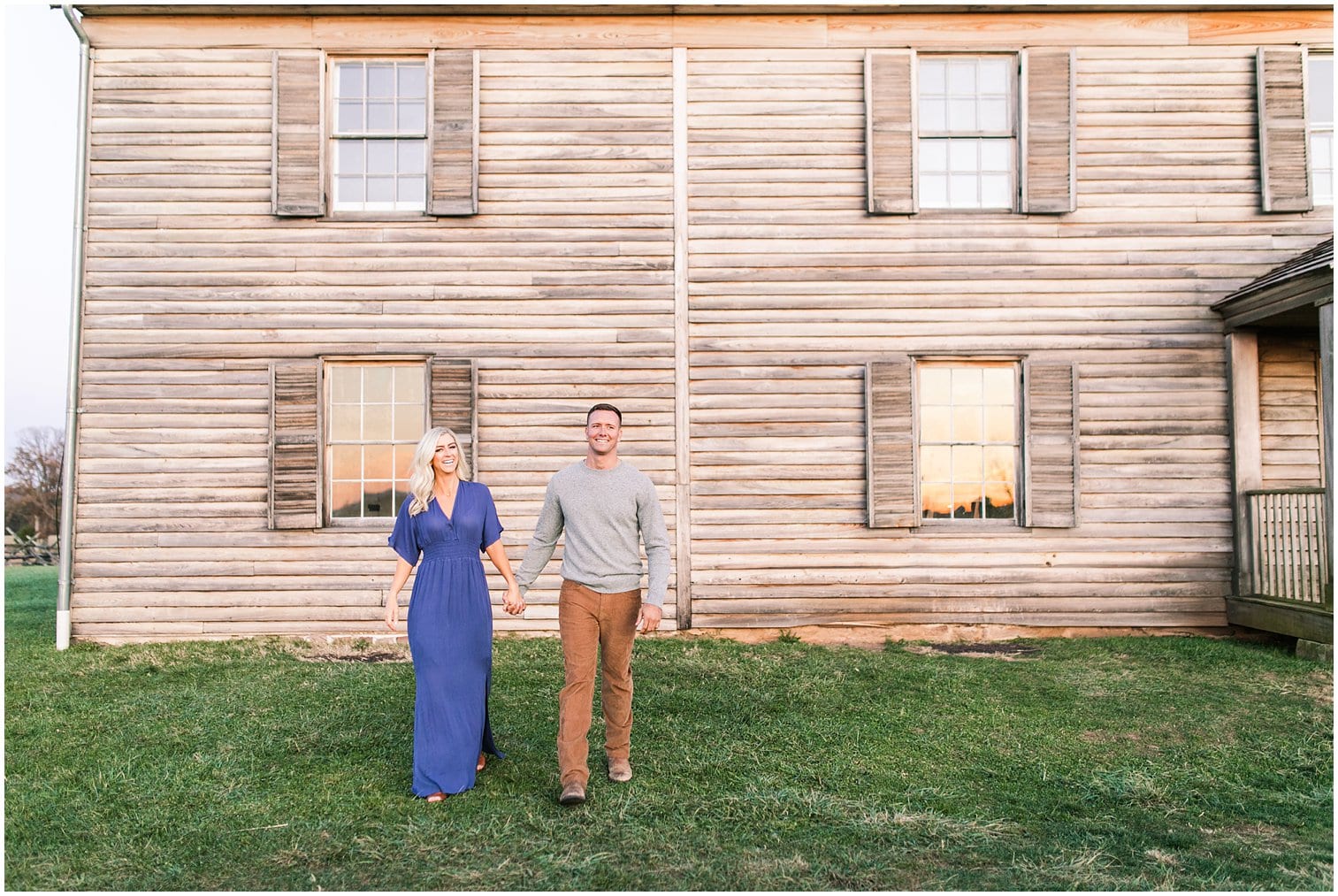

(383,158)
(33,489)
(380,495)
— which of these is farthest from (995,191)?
(33,489)

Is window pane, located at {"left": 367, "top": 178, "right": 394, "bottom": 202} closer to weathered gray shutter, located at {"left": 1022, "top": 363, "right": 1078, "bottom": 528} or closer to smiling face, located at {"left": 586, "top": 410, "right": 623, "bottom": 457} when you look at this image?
smiling face, located at {"left": 586, "top": 410, "right": 623, "bottom": 457}

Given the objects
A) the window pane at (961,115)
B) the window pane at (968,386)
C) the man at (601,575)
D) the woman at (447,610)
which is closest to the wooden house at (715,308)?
the window pane at (968,386)

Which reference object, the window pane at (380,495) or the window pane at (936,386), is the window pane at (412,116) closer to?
the window pane at (380,495)

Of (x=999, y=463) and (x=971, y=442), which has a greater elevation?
(x=971, y=442)

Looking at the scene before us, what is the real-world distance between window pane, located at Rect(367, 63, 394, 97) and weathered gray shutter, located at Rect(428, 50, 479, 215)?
573 millimetres

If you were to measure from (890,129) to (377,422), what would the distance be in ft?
19.4

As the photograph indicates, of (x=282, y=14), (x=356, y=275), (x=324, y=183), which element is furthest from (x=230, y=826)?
(x=282, y=14)

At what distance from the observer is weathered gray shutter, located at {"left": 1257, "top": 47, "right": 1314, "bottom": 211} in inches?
336

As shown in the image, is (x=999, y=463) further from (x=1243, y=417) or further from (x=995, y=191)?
(x=995, y=191)

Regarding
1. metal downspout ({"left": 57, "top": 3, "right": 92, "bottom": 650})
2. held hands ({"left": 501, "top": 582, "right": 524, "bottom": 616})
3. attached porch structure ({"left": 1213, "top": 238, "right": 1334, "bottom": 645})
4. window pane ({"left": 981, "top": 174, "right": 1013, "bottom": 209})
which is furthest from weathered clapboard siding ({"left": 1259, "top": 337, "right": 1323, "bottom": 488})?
metal downspout ({"left": 57, "top": 3, "right": 92, "bottom": 650})

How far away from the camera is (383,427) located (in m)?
8.73

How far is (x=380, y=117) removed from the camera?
29.0 ft

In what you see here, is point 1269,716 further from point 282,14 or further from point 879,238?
point 282,14

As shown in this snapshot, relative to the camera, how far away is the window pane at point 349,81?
8.86 metres
